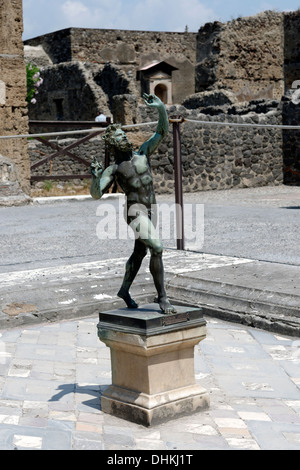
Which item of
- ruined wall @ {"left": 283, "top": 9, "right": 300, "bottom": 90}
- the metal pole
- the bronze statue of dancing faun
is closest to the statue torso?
the bronze statue of dancing faun

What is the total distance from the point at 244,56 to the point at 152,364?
21428 millimetres

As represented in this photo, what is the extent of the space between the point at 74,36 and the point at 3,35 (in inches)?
782

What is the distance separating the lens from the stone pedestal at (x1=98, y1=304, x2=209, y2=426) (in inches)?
130

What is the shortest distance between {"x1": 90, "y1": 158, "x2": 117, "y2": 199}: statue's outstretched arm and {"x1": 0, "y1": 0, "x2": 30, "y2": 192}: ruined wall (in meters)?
9.22

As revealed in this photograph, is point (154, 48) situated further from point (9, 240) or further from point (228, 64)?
point (9, 240)

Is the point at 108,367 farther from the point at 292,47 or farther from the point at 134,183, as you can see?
the point at 292,47

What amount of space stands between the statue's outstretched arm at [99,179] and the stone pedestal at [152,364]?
0.59 metres

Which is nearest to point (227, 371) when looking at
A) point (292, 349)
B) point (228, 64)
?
point (292, 349)

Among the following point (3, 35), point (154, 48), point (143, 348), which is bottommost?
point (143, 348)

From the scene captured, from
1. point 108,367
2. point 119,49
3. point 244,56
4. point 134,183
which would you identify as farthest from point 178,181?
point 119,49

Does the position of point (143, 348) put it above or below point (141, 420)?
above

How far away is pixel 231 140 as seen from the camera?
16453mm

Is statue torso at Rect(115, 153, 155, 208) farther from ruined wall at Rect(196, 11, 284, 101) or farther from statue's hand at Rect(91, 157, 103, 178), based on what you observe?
ruined wall at Rect(196, 11, 284, 101)

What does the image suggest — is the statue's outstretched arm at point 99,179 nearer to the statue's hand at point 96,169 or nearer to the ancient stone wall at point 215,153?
the statue's hand at point 96,169
